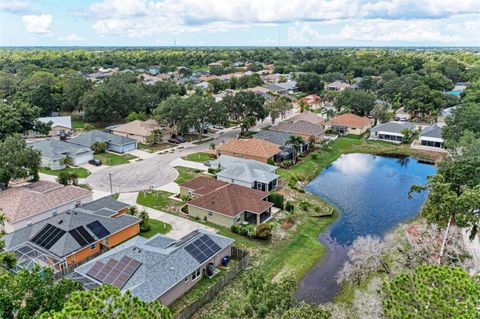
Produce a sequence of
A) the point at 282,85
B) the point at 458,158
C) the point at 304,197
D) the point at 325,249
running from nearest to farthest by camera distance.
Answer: the point at 325,249 → the point at 458,158 → the point at 304,197 → the point at 282,85

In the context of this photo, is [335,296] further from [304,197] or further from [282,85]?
[282,85]

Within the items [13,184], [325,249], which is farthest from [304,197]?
[13,184]

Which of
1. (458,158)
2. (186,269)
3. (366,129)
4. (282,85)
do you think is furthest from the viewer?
(282,85)

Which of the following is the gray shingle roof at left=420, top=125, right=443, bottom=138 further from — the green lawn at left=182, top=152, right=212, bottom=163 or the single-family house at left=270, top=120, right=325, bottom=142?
the green lawn at left=182, top=152, right=212, bottom=163

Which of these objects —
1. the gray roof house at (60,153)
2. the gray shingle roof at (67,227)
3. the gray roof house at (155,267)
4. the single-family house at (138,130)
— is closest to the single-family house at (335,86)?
the single-family house at (138,130)

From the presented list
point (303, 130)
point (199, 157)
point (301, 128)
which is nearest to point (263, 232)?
point (199, 157)
